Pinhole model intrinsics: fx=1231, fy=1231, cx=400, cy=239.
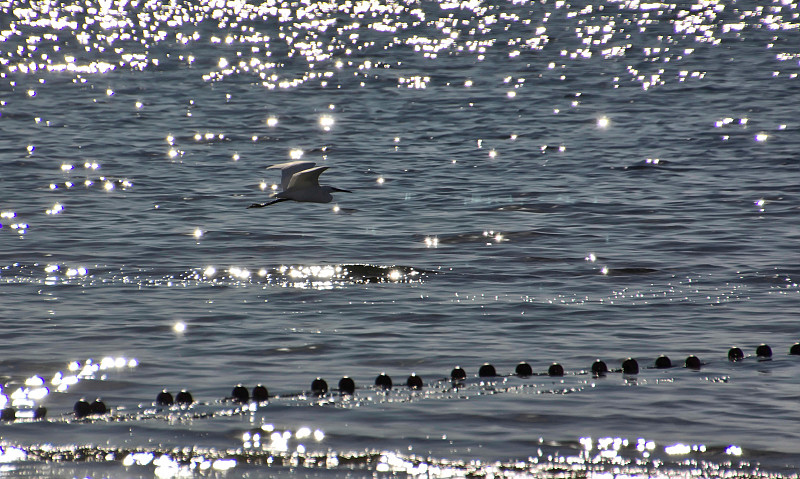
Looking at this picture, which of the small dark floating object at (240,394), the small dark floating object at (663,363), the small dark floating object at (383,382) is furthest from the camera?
the small dark floating object at (663,363)

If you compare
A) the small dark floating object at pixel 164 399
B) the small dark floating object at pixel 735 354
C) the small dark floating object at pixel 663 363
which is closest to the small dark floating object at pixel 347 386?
the small dark floating object at pixel 164 399

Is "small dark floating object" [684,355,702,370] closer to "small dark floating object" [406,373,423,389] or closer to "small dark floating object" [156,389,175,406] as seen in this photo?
"small dark floating object" [406,373,423,389]

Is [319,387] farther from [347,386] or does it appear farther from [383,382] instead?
[383,382]

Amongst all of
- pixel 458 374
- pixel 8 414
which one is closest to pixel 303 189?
pixel 458 374

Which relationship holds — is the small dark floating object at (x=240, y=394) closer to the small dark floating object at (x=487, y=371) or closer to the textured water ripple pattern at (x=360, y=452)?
the textured water ripple pattern at (x=360, y=452)

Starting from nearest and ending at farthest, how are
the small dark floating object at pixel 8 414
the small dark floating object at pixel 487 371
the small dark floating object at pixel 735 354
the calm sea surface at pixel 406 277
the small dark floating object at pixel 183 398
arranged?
the calm sea surface at pixel 406 277, the small dark floating object at pixel 8 414, the small dark floating object at pixel 183 398, the small dark floating object at pixel 487 371, the small dark floating object at pixel 735 354

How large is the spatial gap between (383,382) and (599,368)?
285 centimetres

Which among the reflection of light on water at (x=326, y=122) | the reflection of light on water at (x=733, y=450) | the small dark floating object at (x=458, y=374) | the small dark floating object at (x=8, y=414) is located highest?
the reflection of light on water at (x=326, y=122)

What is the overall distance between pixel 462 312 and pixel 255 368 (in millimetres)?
4471

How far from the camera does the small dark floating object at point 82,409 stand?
1405cm

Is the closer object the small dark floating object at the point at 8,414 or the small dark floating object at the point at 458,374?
the small dark floating object at the point at 8,414

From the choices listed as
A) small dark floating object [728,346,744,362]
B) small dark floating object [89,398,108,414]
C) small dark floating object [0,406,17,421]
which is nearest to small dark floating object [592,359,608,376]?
small dark floating object [728,346,744,362]

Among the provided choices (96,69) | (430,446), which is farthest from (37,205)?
(96,69)

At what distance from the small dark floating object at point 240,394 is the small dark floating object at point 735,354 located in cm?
656
